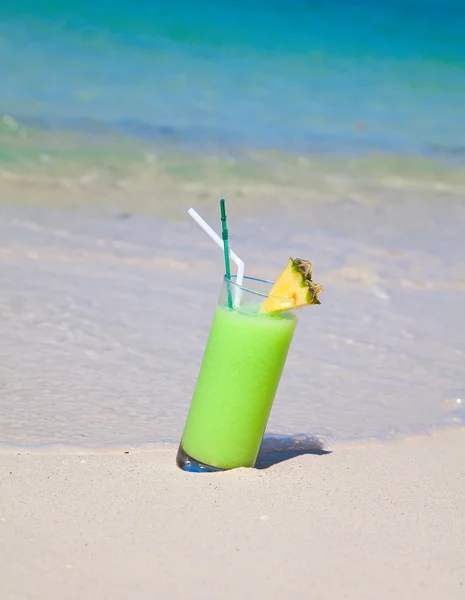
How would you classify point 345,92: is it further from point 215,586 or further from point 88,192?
point 215,586

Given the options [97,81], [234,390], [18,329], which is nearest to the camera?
[234,390]

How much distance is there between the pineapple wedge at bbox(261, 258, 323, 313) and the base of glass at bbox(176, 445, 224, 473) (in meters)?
0.37

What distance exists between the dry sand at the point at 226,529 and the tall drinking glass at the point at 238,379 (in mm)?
58

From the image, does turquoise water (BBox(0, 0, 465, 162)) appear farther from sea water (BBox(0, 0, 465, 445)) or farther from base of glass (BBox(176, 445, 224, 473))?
base of glass (BBox(176, 445, 224, 473))

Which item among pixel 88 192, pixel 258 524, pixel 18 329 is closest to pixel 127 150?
pixel 88 192

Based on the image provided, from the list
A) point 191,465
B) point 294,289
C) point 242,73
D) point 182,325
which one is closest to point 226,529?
point 191,465

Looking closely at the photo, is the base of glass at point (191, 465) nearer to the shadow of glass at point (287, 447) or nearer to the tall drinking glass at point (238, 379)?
the tall drinking glass at point (238, 379)

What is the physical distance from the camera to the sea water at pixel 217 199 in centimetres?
270

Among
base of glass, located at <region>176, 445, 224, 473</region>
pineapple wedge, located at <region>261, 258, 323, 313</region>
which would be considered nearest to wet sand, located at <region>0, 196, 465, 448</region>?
base of glass, located at <region>176, 445, 224, 473</region>

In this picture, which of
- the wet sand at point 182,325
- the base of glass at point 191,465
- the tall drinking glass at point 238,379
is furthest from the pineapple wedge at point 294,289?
the wet sand at point 182,325

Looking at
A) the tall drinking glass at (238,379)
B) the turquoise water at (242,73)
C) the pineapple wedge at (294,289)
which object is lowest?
the tall drinking glass at (238,379)

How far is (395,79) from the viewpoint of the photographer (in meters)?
9.86

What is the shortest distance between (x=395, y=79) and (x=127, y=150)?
12.6ft

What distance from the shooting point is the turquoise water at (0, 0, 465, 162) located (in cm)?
823
